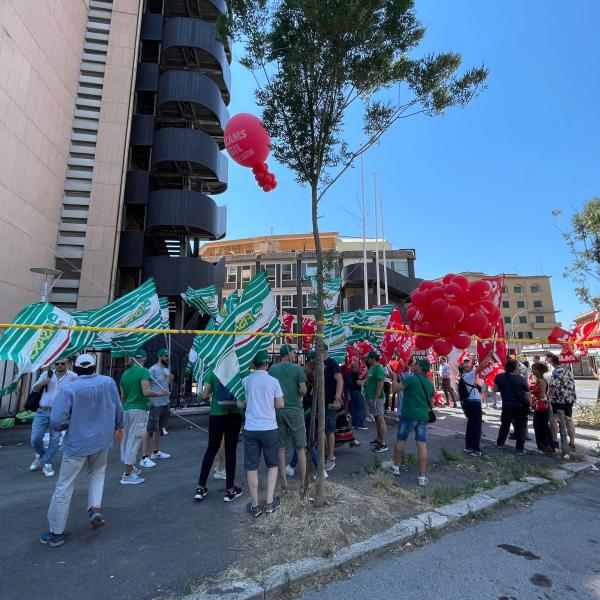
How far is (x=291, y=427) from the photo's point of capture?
201 inches

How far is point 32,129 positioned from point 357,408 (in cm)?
1491

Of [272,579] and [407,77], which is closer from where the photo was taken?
[272,579]

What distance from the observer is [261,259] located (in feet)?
122

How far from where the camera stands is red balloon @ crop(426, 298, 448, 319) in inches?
232

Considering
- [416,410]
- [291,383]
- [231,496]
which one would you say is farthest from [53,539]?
[416,410]

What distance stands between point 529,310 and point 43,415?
77.2 m

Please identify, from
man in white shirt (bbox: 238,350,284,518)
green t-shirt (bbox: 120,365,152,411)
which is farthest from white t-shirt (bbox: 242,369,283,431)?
green t-shirt (bbox: 120,365,152,411)

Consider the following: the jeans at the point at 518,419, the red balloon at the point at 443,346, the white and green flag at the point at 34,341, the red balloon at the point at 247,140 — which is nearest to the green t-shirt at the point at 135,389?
the white and green flag at the point at 34,341

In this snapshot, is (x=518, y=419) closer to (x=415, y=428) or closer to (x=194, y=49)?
(x=415, y=428)

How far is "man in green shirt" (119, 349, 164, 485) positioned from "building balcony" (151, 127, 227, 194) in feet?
46.5

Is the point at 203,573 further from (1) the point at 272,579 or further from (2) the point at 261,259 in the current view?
(2) the point at 261,259

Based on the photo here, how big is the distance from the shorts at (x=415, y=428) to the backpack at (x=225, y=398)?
276 cm

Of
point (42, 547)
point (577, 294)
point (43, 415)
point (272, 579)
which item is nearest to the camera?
point (272, 579)

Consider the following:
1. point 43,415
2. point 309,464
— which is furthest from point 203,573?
point 43,415
